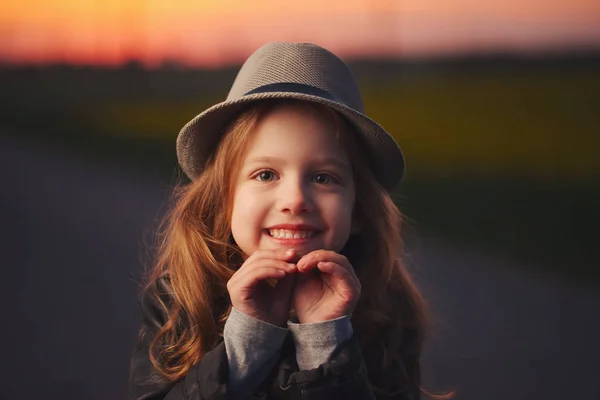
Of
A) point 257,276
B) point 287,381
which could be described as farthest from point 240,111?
point 287,381

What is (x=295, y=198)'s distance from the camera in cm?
206

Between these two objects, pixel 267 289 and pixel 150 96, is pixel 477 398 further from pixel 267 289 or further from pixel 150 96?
pixel 150 96

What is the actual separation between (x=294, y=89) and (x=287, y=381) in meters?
0.79

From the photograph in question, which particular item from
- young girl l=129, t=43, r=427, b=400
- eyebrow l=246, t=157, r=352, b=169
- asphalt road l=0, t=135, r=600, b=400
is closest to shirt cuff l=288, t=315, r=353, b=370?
young girl l=129, t=43, r=427, b=400

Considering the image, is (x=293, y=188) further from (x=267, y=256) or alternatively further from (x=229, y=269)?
(x=229, y=269)

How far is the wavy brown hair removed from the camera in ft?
7.48

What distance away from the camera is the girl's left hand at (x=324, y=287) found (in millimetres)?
2049

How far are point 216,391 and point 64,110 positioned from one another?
426 inches

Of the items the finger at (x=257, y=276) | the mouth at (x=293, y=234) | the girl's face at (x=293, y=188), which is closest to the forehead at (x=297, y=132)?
the girl's face at (x=293, y=188)

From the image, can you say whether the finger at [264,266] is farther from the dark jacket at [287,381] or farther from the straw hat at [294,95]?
the straw hat at [294,95]

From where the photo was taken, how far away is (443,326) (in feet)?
16.3

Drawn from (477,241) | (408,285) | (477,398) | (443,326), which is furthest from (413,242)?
(408,285)

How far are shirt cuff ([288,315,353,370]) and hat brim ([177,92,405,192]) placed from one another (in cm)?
56

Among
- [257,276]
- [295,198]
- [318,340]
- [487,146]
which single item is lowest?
[487,146]
